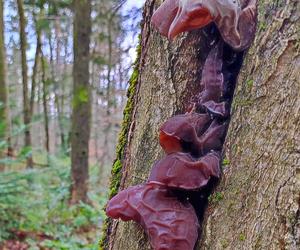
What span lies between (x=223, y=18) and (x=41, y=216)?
5458mm

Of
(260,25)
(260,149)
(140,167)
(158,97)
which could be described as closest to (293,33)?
(260,25)

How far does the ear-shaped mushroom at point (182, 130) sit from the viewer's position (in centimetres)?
110

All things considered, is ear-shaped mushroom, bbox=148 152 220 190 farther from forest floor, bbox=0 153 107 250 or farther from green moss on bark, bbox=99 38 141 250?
forest floor, bbox=0 153 107 250

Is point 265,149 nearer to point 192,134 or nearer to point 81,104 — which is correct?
point 192,134

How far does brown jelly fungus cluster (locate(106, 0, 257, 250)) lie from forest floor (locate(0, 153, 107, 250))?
403cm

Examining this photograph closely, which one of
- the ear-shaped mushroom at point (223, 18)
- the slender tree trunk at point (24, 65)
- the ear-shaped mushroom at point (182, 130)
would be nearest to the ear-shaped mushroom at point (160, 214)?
the ear-shaped mushroom at point (182, 130)

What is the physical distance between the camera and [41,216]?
6035 mm

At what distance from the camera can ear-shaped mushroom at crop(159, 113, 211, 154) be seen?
3.61ft

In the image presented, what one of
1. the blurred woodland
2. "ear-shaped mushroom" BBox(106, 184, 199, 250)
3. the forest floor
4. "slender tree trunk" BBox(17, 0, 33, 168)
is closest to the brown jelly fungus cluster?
"ear-shaped mushroom" BBox(106, 184, 199, 250)

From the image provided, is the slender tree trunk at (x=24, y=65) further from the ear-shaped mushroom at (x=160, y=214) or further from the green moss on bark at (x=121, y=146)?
the ear-shaped mushroom at (x=160, y=214)

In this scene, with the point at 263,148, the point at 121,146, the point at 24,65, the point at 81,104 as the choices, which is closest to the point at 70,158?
the point at 81,104

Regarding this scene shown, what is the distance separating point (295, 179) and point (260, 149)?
0.10 m

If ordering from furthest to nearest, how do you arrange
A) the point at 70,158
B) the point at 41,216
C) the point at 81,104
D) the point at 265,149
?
the point at 70,158 < the point at 81,104 < the point at 41,216 < the point at 265,149

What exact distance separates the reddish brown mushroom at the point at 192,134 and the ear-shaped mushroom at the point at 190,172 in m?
0.04
